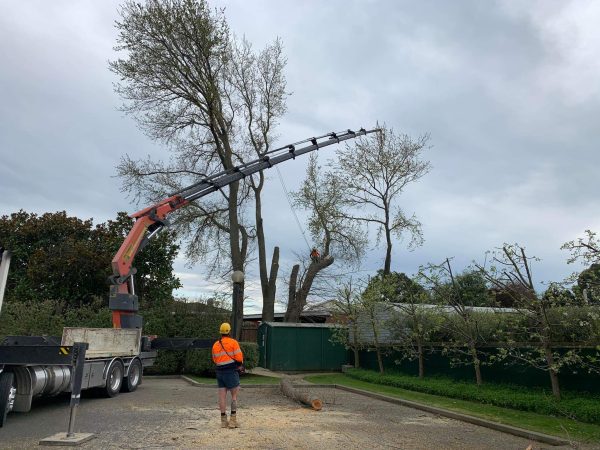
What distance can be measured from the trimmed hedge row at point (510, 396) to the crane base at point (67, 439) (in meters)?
8.98

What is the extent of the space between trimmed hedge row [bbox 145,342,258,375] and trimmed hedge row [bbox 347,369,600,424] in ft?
16.9

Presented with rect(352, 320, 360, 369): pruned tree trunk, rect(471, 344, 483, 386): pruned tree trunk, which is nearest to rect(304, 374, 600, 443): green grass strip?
rect(471, 344, 483, 386): pruned tree trunk

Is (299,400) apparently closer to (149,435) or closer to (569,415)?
(149,435)

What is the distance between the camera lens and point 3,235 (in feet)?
91.0

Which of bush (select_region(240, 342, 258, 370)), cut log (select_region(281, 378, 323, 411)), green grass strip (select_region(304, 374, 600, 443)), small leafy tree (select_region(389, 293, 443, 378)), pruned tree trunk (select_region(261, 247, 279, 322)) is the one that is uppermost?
pruned tree trunk (select_region(261, 247, 279, 322))

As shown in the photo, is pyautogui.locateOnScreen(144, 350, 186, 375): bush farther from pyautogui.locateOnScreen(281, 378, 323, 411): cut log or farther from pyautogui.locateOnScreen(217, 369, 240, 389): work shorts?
pyautogui.locateOnScreen(217, 369, 240, 389): work shorts

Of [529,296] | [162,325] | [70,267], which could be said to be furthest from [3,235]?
[529,296]

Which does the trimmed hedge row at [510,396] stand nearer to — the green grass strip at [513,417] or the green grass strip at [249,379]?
the green grass strip at [513,417]

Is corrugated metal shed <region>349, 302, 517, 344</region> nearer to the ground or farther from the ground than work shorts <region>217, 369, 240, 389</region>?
farther from the ground

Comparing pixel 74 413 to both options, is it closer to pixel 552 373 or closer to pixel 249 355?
pixel 552 373

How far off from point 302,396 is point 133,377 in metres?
5.22

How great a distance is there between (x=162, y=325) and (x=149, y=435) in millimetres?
13077

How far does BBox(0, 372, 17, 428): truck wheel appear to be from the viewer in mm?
9036

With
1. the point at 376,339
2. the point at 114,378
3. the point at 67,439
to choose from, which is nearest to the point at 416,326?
the point at 376,339
